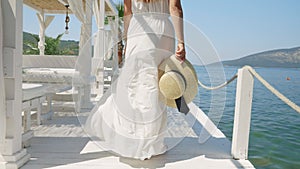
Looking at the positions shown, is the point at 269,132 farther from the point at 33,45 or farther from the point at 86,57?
the point at 33,45

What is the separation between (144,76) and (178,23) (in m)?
0.47

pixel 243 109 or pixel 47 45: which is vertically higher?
pixel 47 45

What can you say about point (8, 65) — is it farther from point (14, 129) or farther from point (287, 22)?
point (287, 22)

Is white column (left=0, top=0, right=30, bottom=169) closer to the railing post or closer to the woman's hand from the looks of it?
the woman's hand

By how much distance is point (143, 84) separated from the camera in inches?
82.9

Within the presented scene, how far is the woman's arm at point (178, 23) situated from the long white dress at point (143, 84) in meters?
0.07

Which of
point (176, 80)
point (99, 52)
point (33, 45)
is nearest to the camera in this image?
point (176, 80)

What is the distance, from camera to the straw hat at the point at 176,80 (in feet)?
6.73

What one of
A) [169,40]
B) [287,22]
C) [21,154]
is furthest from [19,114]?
[287,22]

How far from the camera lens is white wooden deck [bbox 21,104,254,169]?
2105 mm

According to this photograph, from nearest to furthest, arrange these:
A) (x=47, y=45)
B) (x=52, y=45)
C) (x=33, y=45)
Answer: (x=33, y=45)
(x=47, y=45)
(x=52, y=45)

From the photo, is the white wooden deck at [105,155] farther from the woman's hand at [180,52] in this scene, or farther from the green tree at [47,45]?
the green tree at [47,45]

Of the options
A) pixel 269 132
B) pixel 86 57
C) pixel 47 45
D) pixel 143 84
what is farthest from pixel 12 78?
pixel 47 45

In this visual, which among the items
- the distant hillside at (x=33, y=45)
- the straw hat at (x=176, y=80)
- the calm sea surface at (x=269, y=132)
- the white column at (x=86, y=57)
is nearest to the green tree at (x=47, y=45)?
the distant hillside at (x=33, y=45)
